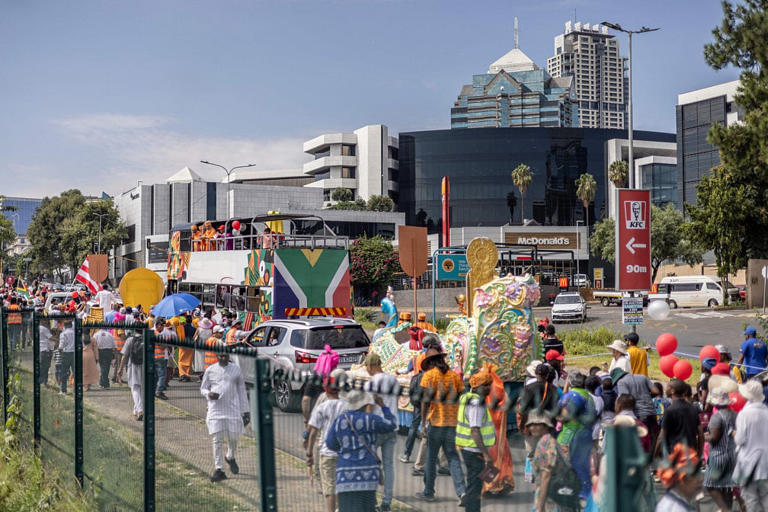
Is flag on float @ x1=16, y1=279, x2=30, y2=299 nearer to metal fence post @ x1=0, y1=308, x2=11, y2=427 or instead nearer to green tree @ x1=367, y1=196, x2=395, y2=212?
metal fence post @ x1=0, y1=308, x2=11, y2=427

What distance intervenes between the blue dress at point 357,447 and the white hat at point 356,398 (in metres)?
0.04

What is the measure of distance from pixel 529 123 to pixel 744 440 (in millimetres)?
178202

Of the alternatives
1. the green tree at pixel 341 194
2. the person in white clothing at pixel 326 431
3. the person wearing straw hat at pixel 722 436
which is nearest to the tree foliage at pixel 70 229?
the green tree at pixel 341 194

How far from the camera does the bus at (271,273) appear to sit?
20234 mm

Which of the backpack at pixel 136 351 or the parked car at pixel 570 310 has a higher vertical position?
the backpack at pixel 136 351

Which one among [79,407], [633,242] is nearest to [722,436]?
[79,407]

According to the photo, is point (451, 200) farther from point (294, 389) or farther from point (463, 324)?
point (294, 389)

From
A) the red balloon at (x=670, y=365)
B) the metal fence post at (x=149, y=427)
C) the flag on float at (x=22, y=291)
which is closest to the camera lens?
the metal fence post at (x=149, y=427)

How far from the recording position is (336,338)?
14172 millimetres

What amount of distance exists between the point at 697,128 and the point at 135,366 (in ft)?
269

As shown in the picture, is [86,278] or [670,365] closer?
[670,365]

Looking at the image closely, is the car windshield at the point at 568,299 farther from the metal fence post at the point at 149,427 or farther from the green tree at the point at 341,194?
the green tree at the point at 341,194

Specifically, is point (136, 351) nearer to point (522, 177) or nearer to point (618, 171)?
point (618, 171)

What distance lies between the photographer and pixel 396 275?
61062 millimetres
